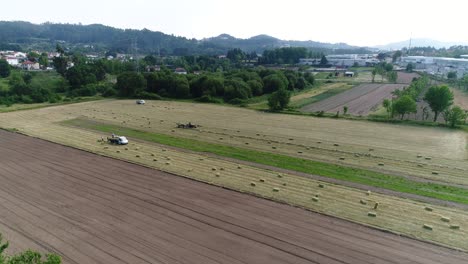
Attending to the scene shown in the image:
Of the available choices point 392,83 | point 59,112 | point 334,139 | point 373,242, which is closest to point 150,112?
point 59,112

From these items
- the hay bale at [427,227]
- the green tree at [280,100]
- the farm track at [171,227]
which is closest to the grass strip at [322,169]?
the hay bale at [427,227]

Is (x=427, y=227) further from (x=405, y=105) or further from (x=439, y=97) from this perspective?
(x=439, y=97)

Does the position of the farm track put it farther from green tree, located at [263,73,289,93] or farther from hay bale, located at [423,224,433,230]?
green tree, located at [263,73,289,93]

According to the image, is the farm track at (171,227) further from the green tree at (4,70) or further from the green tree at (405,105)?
the green tree at (4,70)

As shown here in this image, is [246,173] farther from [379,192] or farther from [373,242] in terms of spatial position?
[373,242]

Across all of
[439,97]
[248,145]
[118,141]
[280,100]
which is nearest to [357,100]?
[280,100]

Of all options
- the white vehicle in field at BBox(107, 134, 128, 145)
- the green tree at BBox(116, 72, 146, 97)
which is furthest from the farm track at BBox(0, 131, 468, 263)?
the green tree at BBox(116, 72, 146, 97)
